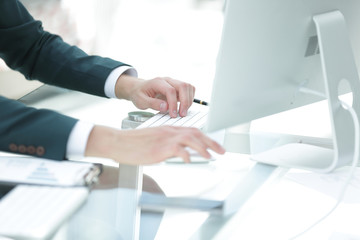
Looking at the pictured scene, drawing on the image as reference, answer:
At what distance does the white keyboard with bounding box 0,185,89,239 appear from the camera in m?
0.76

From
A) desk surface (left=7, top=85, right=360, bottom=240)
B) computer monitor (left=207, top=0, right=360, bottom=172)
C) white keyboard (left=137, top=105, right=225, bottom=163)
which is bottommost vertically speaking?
desk surface (left=7, top=85, right=360, bottom=240)

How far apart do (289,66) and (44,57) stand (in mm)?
870

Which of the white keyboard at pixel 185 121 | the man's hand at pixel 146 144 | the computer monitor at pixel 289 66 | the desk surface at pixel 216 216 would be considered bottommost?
the desk surface at pixel 216 216

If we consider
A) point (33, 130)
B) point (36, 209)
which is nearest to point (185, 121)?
point (33, 130)

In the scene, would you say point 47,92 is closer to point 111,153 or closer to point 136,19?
point 136,19

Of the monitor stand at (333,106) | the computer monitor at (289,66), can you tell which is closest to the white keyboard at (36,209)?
the computer monitor at (289,66)

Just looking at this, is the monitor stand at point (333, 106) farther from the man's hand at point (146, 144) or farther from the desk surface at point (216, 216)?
the man's hand at point (146, 144)

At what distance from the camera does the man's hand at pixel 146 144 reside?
40.7 inches

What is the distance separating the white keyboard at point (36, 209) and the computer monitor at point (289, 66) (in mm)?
297

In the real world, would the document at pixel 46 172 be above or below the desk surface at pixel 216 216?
above

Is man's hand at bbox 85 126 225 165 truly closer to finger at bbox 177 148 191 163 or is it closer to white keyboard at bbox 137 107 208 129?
finger at bbox 177 148 191 163

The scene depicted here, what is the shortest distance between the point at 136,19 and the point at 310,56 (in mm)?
3623

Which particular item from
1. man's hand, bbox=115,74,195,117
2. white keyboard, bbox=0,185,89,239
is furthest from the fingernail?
white keyboard, bbox=0,185,89,239

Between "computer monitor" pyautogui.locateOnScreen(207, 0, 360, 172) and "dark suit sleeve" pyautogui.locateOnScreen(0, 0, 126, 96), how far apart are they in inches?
24.2
